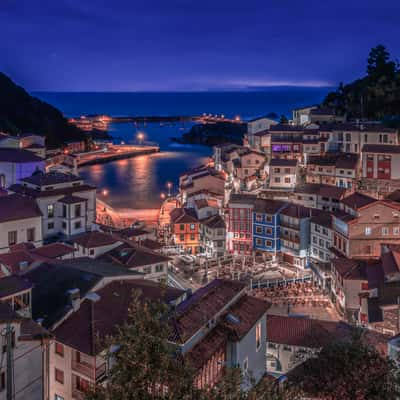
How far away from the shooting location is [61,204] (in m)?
20.3

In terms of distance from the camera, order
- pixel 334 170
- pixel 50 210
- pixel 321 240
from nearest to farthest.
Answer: pixel 50 210 < pixel 321 240 < pixel 334 170

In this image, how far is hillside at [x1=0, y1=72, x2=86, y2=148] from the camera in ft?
203

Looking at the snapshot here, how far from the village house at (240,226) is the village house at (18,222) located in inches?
332

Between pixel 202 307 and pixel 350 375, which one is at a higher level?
pixel 202 307

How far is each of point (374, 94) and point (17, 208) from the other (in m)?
25.9

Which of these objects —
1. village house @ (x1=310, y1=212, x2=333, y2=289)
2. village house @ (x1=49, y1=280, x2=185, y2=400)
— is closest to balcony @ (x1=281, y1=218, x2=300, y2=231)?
village house @ (x1=310, y1=212, x2=333, y2=289)

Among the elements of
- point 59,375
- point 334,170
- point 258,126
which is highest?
point 258,126

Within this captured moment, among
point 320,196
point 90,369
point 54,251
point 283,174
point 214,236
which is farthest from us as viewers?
point 283,174

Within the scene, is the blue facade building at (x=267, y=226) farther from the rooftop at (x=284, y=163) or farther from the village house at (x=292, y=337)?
the village house at (x=292, y=337)

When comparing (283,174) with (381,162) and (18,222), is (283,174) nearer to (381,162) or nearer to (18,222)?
(381,162)

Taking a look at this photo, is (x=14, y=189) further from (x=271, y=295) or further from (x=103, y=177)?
(x=103, y=177)

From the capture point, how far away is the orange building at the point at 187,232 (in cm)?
2427

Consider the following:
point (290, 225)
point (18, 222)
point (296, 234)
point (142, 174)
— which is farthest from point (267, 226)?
point (142, 174)

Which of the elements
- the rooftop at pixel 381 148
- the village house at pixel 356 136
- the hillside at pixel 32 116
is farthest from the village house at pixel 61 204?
the hillside at pixel 32 116
